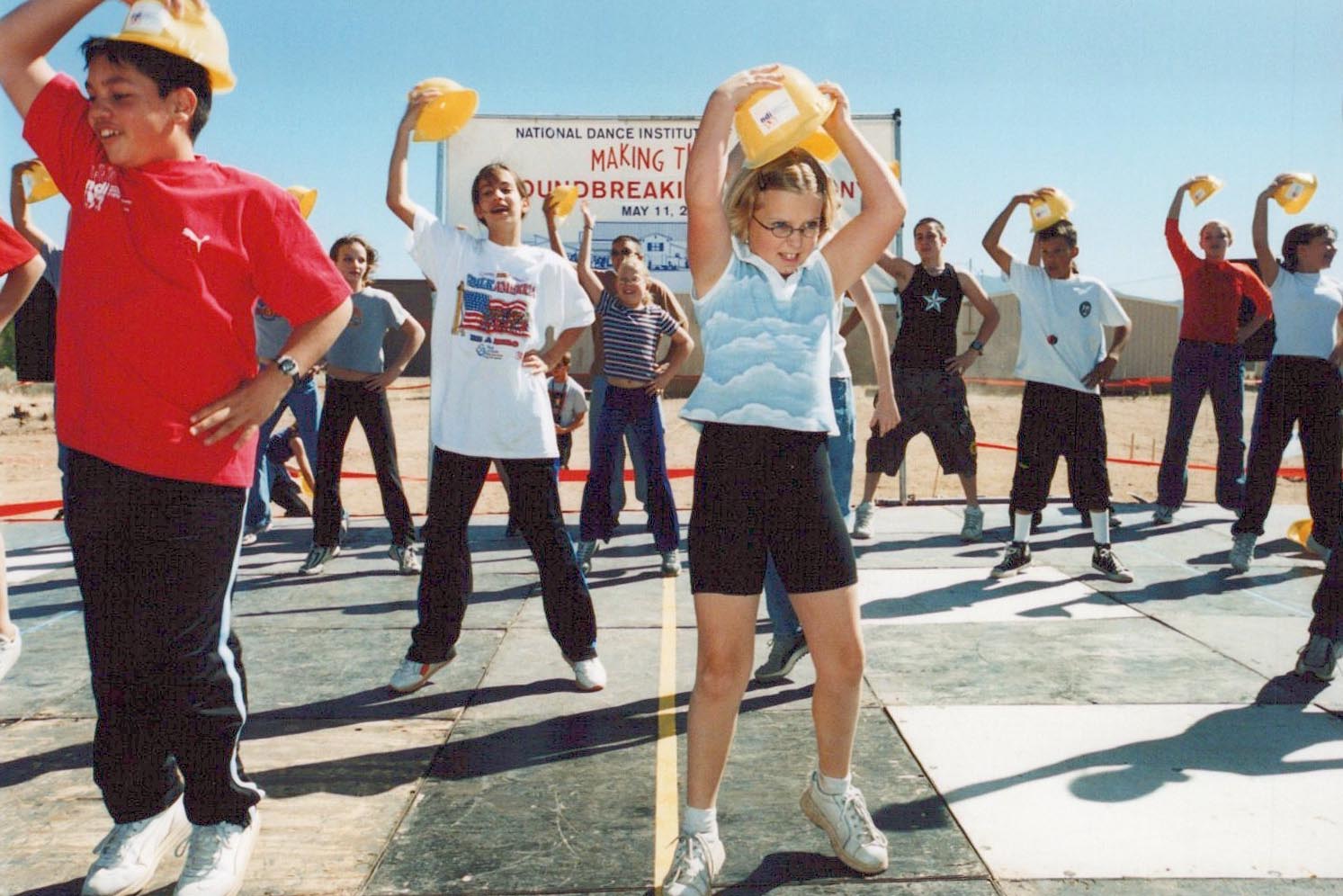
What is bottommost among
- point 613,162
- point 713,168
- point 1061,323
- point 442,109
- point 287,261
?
point 1061,323

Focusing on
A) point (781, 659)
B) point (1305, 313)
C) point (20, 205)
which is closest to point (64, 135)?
point (781, 659)

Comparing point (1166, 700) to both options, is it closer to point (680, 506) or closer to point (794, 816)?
point (794, 816)

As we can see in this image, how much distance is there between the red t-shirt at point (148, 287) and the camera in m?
2.54

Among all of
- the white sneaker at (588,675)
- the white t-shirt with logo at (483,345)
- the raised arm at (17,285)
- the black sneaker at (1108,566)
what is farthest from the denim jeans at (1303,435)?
the raised arm at (17,285)

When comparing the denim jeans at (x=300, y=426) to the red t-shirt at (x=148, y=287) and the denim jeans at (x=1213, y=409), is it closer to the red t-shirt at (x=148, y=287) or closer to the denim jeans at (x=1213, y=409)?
the red t-shirt at (x=148, y=287)

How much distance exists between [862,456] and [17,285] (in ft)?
47.5

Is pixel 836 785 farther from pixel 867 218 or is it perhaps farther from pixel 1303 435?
pixel 1303 435

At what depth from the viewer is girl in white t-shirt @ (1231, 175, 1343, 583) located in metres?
6.87

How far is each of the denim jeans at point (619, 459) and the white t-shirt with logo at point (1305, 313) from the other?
4.22 m

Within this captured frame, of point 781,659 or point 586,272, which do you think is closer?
point 781,659

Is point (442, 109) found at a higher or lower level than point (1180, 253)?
higher

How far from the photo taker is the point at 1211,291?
8.58 m

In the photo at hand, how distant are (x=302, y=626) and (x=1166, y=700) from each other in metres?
4.19

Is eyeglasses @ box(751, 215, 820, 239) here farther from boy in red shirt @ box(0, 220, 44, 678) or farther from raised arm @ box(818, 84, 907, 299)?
boy in red shirt @ box(0, 220, 44, 678)
